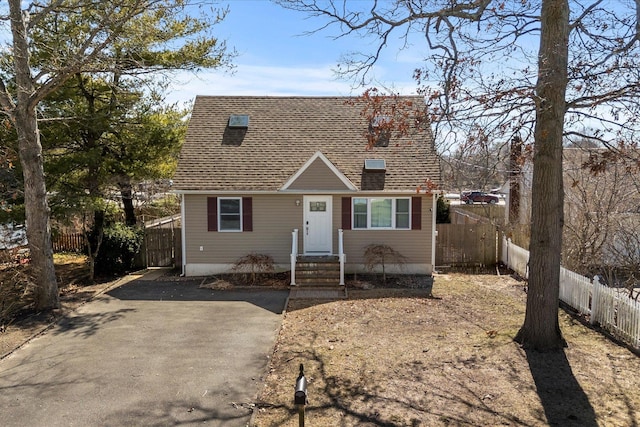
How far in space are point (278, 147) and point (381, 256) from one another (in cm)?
536

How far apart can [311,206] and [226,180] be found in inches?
115

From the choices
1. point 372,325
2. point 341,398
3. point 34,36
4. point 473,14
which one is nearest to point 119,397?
point 341,398

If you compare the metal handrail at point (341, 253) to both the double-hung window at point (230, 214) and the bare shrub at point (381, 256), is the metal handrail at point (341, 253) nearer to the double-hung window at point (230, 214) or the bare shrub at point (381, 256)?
the bare shrub at point (381, 256)

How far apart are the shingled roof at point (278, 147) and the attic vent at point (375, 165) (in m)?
0.22

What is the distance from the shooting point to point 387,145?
52.4 ft

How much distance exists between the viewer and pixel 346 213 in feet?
48.2

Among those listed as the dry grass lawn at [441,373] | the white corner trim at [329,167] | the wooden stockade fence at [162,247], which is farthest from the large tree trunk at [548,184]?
the wooden stockade fence at [162,247]

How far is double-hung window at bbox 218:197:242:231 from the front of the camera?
1476cm

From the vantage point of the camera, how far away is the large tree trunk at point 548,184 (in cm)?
730

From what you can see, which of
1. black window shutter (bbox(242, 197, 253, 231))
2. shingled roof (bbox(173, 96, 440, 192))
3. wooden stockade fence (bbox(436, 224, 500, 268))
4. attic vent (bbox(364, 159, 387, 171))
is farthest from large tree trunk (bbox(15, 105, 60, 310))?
wooden stockade fence (bbox(436, 224, 500, 268))

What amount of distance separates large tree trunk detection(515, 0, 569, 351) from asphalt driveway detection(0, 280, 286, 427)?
16.1ft

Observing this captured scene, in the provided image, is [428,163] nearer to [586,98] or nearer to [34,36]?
[586,98]

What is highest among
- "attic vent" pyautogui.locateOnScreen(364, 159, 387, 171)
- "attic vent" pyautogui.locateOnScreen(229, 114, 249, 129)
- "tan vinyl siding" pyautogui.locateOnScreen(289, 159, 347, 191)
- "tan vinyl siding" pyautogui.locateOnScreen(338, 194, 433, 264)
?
"attic vent" pyautogui.locateOnScreen(229, 114, 249, 129)

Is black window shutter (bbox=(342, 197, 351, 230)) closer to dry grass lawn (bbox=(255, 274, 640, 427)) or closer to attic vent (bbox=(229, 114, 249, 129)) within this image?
dry grass lawn (bbox=(255, 274, 640, 427))
